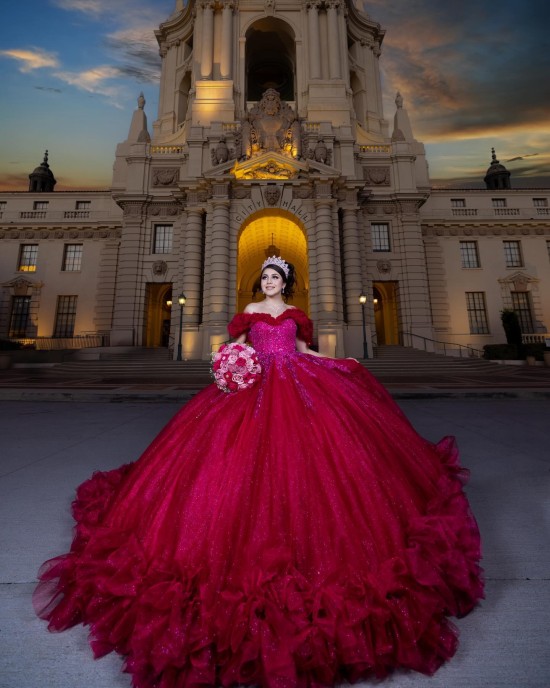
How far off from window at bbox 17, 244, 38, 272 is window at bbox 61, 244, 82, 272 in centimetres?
228

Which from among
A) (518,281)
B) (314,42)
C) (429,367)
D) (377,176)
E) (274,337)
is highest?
(314,42)

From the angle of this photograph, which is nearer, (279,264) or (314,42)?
(279,264)

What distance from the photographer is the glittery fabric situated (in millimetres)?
1159

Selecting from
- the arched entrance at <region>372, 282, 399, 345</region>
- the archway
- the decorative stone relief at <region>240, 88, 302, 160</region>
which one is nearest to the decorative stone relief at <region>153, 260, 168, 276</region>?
the decorative stone relief at <region>240, 88, 302, 160</region>

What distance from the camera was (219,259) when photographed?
1755cm

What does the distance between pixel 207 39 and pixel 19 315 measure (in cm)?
2291

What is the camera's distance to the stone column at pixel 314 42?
72.8 feet

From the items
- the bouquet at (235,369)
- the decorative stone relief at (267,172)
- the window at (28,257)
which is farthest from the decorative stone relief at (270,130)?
the bouquet at (235,369)

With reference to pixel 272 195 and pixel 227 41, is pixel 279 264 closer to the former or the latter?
pixel 272 195

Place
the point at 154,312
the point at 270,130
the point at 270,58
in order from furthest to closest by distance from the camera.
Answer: the point at 270,58
the point at 154,312
the point at 270,130

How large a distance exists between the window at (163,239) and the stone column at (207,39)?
34.3 ft

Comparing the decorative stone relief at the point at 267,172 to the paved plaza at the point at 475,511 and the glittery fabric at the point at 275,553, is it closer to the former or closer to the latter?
the paved plaza at the point at 475,511

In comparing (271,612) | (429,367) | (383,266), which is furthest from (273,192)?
(271,612)

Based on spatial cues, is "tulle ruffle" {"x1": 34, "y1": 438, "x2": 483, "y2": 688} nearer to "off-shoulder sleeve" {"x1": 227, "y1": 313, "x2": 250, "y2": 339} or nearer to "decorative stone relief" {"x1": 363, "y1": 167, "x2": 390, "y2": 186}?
"off-shoulder sleeve" {"x1": 227, "y1": 313, "x2": 250, "y2": 339}
